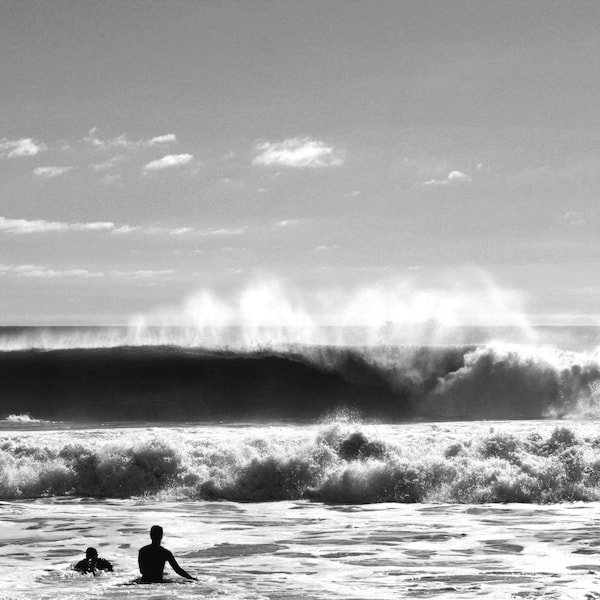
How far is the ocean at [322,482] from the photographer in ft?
36.1

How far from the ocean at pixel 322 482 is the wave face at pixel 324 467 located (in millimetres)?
40

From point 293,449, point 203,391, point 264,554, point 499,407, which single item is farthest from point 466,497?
→ point 203,391

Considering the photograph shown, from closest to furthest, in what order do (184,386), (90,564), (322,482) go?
(90,564) < (322,482) < (184,386)

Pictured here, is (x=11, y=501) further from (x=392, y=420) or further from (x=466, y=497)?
(x=392, y=420)

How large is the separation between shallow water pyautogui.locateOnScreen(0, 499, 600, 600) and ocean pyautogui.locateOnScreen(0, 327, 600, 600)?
5 cm

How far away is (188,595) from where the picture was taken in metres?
9.88

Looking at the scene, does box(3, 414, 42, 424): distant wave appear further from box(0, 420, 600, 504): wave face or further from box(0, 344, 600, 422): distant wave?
box(0, 420, 600, 504): wave face

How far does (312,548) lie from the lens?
494 inches

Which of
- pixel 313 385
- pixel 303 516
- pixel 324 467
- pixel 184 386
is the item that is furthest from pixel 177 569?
pixel 184 386

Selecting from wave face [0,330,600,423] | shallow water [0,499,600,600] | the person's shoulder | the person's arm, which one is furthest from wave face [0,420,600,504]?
wave face [0,330,600,423]

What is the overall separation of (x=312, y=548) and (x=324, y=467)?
6.02m

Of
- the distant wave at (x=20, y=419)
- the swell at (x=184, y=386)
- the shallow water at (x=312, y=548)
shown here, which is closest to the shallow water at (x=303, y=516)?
the shallow water at (x=312, y=548)

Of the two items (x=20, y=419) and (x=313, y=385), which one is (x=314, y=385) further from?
(x=20, y=419)

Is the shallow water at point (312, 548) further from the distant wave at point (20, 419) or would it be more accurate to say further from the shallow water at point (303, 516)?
the distant wave at point (20, 419)
